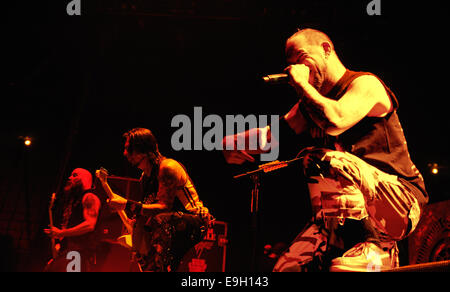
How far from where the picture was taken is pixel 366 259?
5.57 feet

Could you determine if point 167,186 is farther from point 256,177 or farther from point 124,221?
point 256,177

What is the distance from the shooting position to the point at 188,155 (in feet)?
17.1

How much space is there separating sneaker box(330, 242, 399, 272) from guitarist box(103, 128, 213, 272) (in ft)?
4.58

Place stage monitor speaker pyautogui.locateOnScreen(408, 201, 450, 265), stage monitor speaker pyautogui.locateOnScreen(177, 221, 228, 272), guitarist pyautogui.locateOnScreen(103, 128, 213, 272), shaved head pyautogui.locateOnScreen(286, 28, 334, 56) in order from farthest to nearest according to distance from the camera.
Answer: stage monitor speaker pyautogui.locateOnScreen(177, 221, 228, 272) < stage monitor speaker pyautogui.locateOnScreen(408, 201, 450, 265) < guitarist pyautogui.locateOnScreen(103, 128, 213, 272) < shaved head pyautogui.locateOnScreen(286, 28, 334, 56)

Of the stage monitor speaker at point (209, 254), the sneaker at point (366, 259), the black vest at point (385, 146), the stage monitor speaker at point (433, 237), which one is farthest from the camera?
the stage monitor speaker at point (209, 254)

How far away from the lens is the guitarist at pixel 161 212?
112 inches

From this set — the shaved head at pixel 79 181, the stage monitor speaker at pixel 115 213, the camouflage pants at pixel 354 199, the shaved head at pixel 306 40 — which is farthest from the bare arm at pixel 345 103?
the shaved head at pixel 79 181

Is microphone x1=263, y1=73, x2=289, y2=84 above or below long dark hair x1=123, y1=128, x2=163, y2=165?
above

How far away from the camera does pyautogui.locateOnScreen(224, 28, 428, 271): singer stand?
1.73 meters

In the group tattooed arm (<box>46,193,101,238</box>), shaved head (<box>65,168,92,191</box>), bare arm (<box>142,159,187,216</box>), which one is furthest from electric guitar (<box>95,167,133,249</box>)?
shaved head (<box>65,168,92,191</box>)

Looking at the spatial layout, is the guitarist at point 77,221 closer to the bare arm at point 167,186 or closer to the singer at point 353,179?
the bare arm at point 167,186

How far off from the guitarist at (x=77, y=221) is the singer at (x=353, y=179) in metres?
2.88

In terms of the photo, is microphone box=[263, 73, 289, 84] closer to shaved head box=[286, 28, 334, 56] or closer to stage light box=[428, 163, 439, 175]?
shaved head box=[286, 28, 334, 56]

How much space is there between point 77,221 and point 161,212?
1939mm
